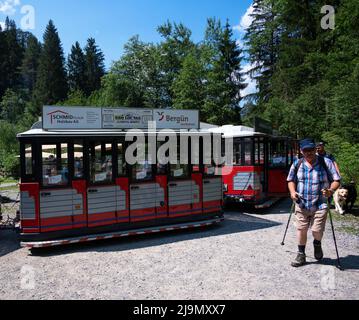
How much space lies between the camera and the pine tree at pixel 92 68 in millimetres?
85062

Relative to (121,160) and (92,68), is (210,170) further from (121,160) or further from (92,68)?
(92,68)

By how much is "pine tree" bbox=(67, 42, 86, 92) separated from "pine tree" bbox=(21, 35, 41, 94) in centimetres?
1479

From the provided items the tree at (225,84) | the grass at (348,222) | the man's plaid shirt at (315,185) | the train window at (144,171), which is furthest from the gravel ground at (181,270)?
the tree at (225,84)

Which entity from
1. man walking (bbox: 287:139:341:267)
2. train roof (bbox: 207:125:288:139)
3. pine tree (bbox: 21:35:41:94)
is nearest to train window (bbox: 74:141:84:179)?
man walking (bbox: 287:139:341:267)

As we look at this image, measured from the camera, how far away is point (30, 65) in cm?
9862

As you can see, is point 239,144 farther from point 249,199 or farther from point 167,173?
point 167,173

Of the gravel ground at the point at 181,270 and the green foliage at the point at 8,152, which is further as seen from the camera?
the green foliage at the point at 8,152

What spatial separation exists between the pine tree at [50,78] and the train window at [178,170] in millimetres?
66964

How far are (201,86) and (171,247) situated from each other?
30918 millimetres

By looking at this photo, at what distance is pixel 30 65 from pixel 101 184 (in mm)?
101211

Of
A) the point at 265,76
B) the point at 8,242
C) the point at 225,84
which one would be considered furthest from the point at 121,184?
the point at 265,76

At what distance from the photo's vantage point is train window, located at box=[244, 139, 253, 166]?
1235cm

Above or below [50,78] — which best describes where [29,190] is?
below

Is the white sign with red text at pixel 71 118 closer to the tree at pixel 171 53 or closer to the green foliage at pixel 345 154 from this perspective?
the green foliage at pixel 345 154
